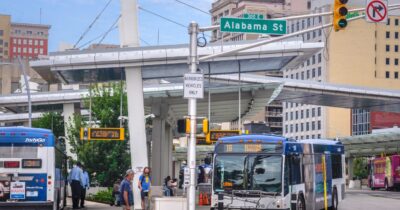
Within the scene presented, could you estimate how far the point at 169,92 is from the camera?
4503 cm

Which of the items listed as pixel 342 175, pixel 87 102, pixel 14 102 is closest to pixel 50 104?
pixel 14 102

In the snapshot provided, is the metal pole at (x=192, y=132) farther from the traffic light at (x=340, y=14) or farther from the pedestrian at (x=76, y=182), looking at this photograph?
the pedestrian at (x=76, y=182)

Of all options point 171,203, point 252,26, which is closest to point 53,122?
point 171,203

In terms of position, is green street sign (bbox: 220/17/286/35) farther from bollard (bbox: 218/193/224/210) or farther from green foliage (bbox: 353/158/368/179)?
green foliage (bbox: 353/158/368/179)

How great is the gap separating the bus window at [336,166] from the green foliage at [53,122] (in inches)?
1548

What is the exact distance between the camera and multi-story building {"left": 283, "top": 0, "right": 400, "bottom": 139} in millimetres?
158875

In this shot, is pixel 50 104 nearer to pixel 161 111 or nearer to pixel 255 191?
pixel 161 111

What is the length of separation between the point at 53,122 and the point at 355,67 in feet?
322

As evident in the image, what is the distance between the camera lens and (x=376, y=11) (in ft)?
72.6

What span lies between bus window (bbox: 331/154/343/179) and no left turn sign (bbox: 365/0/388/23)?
13173mm

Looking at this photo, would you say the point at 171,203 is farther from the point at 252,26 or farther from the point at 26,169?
the point at 252,26

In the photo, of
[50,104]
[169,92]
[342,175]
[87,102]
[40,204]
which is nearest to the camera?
[40,204]

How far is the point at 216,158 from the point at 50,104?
35.5 meters

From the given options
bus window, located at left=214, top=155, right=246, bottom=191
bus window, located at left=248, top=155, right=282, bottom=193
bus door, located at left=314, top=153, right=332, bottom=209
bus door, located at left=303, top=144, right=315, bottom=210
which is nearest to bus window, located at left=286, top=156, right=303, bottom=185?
bus window, located at left=248, top=155, right=282, bottom=193
